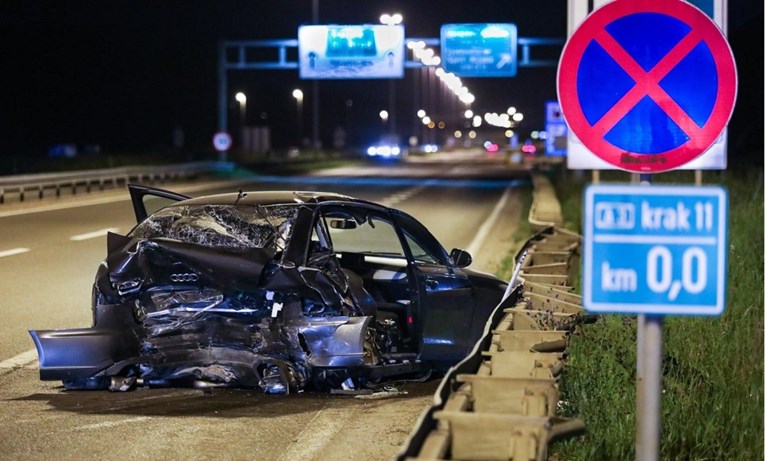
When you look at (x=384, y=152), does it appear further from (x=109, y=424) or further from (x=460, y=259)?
(x=109, y=424)

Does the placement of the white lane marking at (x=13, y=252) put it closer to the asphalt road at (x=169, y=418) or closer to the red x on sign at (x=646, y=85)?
the asphalt road at (x=169, y=418)

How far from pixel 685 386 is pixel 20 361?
523cm

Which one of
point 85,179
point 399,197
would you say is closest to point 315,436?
point 399,197

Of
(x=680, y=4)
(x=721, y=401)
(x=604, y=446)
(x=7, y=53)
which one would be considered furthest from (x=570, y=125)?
(x=7, y=53)

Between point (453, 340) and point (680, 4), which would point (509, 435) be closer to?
point (680, 4)

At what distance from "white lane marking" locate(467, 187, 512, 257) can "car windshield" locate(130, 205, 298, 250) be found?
1067 cm

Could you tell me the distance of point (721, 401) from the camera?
6.76 m

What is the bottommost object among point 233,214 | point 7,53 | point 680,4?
point 233,214

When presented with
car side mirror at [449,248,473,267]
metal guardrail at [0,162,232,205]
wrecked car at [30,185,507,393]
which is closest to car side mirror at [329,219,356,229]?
wrecked car at [30,185,507,393]

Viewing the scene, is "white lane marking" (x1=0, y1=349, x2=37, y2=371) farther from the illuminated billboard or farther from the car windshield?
the illuminated billboard

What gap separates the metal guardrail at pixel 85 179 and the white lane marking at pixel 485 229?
39.0 feet

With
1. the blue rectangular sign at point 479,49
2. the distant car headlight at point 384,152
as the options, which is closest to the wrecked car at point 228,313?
the blue rectangular sign at point 479,49

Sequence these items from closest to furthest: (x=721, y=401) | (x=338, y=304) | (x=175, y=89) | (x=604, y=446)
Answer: (x=604, y=446) < (x=721, y=401) < (x=338, y=304) < (x=175, y=89)

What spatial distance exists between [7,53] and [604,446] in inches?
3449
